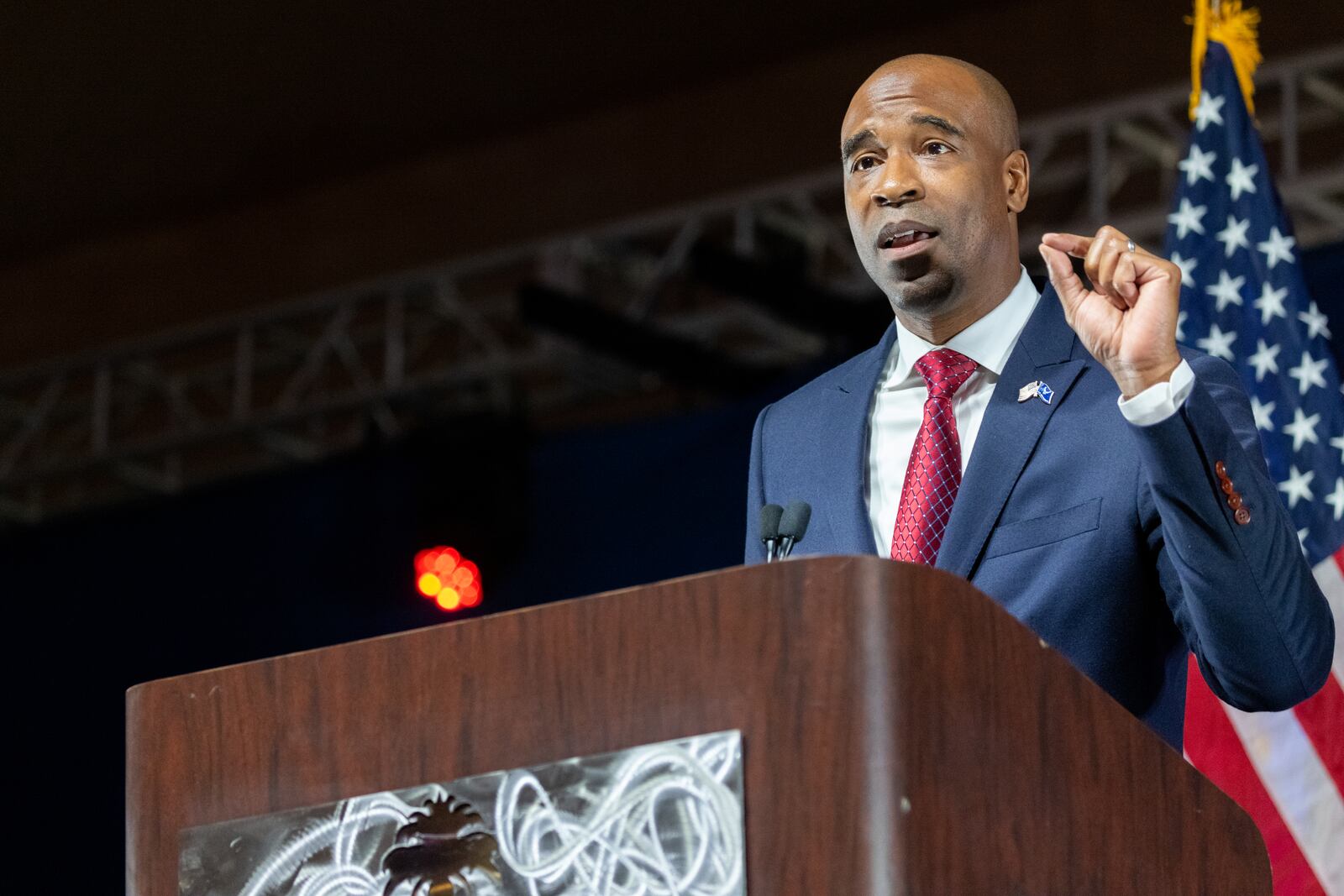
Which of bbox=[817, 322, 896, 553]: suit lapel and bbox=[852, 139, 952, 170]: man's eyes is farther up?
bbox=[852, 139, 952, 170]: man's eyes

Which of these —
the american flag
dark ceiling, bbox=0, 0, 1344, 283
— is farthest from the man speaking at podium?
dark ceiling, bbox=0, 0, 1344, 283

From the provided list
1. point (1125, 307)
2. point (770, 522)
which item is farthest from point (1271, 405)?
point (770, 522)

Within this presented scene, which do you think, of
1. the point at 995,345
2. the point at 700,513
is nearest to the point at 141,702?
the point at 995,345

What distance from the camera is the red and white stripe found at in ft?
9.64

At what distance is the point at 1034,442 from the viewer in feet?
5.50

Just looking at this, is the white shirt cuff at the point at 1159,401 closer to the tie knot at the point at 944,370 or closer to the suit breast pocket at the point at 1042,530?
the suit breast pocket at the point at 1042,530

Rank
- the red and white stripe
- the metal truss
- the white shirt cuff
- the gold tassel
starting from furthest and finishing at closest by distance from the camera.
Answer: the metal truss → the gold tassel → the red and white stripe → the white shirt cuff

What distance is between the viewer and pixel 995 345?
183cm

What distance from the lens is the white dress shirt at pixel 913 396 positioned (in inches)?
69.6

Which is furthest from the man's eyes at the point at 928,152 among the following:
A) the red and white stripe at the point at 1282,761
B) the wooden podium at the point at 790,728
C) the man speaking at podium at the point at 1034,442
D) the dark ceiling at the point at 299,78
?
the dark ceiling at the point at 299,78

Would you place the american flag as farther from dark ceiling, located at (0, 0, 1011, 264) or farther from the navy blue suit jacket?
dark ceiling, located at (0, 0, 1011, 264)

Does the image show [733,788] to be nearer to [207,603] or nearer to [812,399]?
[812,399]

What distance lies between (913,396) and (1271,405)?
63.2 inches

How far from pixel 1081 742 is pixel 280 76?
6.17m
